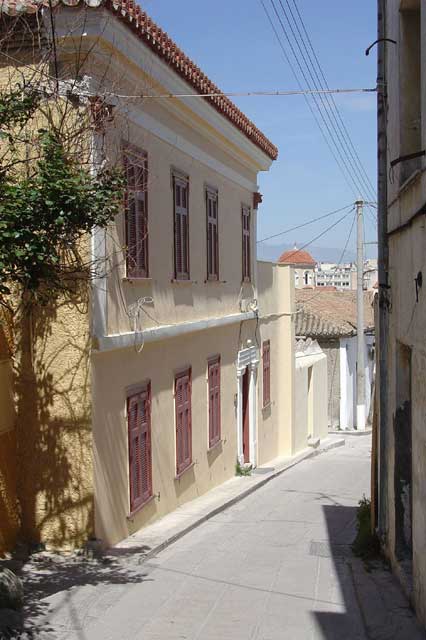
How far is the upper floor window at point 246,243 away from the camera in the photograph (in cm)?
1839

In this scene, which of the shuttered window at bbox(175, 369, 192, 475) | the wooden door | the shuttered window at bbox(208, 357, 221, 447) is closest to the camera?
the shuttered window at bbox(175, 369, 192, 475)

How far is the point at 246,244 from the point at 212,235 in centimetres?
337

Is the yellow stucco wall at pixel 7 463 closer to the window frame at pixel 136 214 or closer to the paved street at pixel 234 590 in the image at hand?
the paved street at pixel 234 590

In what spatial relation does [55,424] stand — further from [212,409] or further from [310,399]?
[310,399]

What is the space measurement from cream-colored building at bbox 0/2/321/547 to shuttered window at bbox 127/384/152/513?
27 millimetres

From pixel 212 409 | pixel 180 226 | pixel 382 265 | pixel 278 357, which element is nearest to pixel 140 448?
pixel 180 226

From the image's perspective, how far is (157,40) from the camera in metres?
10.5

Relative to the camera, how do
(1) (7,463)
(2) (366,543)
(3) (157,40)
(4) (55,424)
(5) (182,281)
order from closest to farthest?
(1) (7,463), (4) (55,424), (2) (366,543), (3) (157,40), (5) (182,281)

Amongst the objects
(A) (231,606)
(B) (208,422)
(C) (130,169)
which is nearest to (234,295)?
(B) (208,422)

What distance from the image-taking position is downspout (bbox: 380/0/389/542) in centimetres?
934

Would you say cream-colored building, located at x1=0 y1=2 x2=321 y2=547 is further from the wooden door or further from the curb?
the wooden door

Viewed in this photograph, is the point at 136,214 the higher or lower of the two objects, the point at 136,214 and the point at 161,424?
the higher

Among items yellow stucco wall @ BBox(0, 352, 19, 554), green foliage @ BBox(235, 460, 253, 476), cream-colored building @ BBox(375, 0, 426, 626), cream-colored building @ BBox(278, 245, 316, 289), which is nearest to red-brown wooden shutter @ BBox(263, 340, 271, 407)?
green foliage @ BBox(235, 460, 253, 476)

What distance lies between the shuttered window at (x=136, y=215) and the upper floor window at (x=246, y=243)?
7.13 meters
